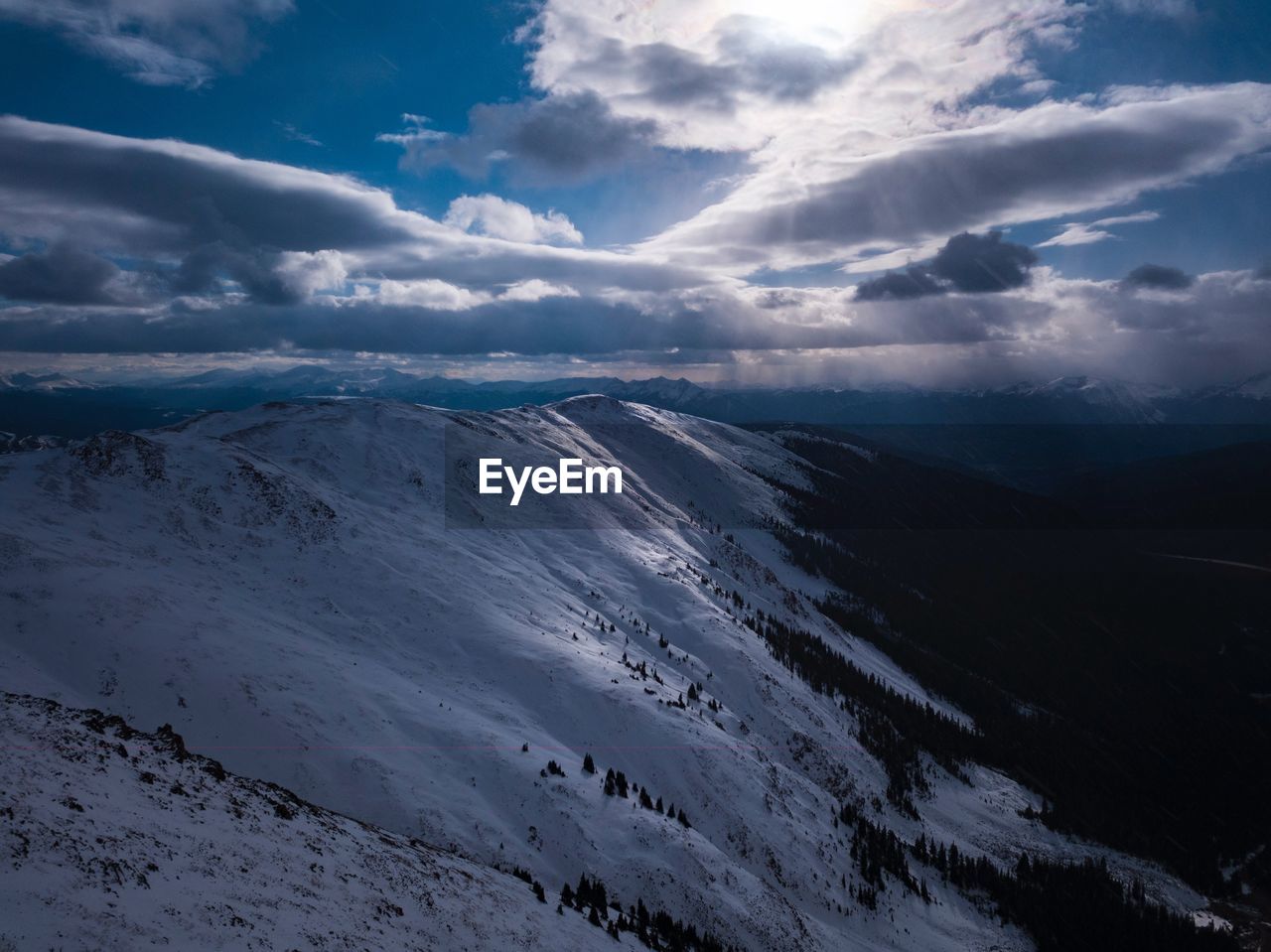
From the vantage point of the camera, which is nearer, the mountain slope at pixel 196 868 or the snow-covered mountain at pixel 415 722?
the mountain slope at pixel 196 868

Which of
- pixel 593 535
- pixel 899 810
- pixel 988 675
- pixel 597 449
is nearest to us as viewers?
pixel 899 810

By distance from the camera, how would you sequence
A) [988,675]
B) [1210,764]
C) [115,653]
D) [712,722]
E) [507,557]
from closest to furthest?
[115,653] < [712,722] < [507,557] < [1210,764] < [988,675]

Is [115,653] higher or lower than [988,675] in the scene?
higher

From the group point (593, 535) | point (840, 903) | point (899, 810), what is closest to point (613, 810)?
point (840, 903)

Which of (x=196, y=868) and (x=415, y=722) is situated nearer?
(x=196, y=868)

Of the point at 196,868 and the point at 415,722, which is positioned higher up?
the point at 196,868

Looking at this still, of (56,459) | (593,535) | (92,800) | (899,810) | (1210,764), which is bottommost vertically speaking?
(1210,764)

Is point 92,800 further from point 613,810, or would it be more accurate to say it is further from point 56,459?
point 56,459

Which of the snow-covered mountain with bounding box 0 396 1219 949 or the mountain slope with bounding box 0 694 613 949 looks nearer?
the mountain slope with bounding box 0 694 613 949
